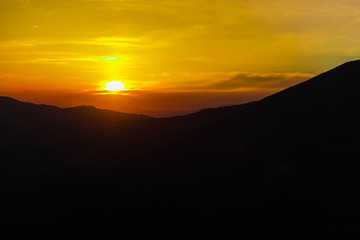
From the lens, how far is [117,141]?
8288cm

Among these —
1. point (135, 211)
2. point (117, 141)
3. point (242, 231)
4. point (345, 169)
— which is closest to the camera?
point (242, 231)

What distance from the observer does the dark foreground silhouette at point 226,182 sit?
30688mm

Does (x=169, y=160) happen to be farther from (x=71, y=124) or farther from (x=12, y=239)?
(x=71, y=124)

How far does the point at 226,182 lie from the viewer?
3928 cm

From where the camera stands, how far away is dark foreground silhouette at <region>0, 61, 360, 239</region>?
3069 cm

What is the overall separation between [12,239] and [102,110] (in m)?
85.2

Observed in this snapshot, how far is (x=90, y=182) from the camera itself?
5319 centimetres

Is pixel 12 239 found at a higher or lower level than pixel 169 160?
lower

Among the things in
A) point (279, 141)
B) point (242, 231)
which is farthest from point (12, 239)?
point (279, 141)

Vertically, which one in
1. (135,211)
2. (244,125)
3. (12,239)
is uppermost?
(244,125)

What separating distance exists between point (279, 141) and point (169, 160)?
50.1 feet

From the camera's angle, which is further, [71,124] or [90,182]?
[71,124]

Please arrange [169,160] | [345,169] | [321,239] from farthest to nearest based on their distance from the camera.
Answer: [169,160] < [345,169] < [321,239]

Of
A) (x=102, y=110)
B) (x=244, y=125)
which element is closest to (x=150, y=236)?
(x=244, y=125)
